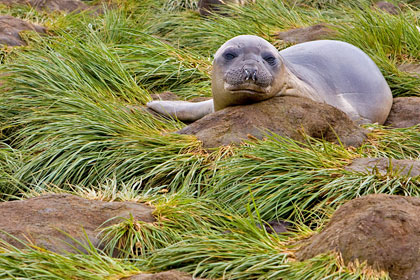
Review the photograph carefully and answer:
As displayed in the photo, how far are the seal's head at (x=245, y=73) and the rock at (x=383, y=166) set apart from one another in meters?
0.95

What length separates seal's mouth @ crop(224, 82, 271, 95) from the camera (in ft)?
17.7

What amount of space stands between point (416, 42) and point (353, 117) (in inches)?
69.5

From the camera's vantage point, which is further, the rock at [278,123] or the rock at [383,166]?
the rock at [278,123]

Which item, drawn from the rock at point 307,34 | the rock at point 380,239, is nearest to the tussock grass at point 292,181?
the rock at point 380,239

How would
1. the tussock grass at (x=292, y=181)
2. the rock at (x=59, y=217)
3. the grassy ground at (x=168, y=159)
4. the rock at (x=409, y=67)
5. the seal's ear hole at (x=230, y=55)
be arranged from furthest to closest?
the rock at (x=409, y=67), the seal's ear hole at (x=230, y=55), the tussock grass at (x=292, y=181), the rock at (x=59, y=217), the grassy ground at (x=168, y=159)

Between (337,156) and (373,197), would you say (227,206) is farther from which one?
(373,197)

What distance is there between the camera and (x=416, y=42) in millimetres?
7730

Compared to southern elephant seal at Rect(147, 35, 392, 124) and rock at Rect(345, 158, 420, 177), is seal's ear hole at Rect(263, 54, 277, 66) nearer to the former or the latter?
southern elephant seal at Rect(147, 35, 392, 124)

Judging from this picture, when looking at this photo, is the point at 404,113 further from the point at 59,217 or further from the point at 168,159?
the point at 59,217

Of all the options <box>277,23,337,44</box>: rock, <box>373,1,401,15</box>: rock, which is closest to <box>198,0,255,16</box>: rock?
<box>277,23,337,44</box>: rock

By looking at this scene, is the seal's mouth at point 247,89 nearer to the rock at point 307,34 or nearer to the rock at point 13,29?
the rock at point 307,34

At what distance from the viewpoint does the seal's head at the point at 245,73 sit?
5.38 metres

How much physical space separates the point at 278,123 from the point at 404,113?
1.74 m

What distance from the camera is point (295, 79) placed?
5.89 meters
